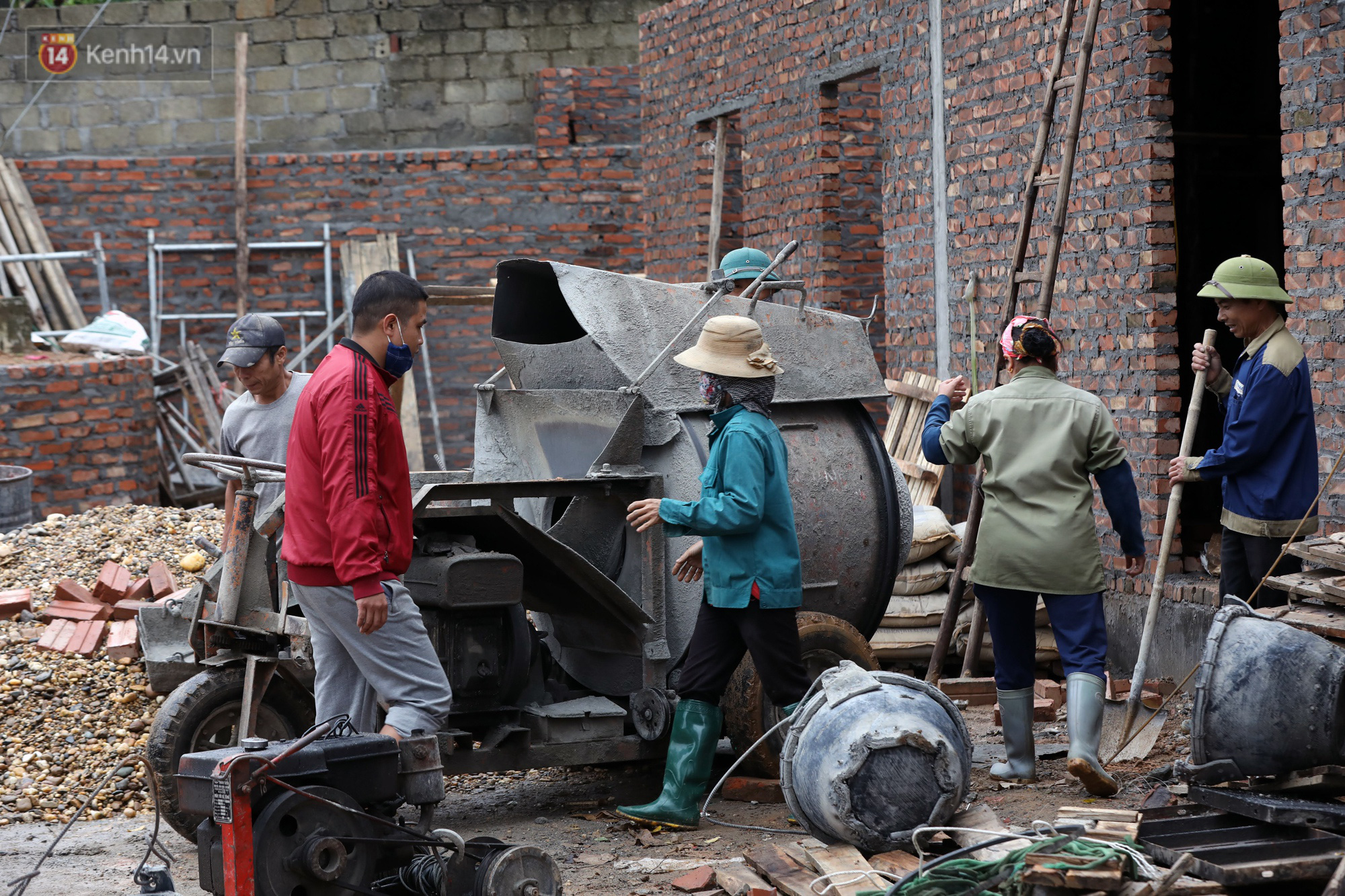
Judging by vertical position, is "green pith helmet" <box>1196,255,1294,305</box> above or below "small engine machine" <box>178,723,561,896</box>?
above

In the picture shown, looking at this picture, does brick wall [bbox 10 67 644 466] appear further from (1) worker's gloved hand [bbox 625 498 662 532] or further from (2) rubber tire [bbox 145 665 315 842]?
(1) worker's gloved hand [bbox 625 498 662 532]

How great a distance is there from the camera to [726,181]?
1250cm

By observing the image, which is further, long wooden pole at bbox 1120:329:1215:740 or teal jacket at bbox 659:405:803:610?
long wooden pole at bbox 1120:329:1215:740

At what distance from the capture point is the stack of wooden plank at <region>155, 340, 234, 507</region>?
48.9ft

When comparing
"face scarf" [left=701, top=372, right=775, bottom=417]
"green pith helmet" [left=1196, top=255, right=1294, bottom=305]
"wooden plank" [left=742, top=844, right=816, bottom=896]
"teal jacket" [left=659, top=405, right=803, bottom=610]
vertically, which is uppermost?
"green pith helmet" [left=1196, top=255, right=1294, bottom=305]

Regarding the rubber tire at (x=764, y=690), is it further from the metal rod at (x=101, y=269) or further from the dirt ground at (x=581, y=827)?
the metal rod at (x=101, y=269)

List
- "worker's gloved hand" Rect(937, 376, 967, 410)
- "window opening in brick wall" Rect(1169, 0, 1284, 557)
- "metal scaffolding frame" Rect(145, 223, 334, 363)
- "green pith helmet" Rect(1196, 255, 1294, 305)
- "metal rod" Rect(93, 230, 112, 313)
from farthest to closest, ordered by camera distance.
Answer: "metal scaffolding frame" Rect(145, 223, 334, 363) < "metal rod" Rect(93, 230, 112, 313) < "window opening in brick wall" Rect(1169, 0, 1284, 557) < "worker's gloved hand" Rect(937, 376, 967, 410) < "green pith helmet" Rect(1196, 255, 1294, 305)

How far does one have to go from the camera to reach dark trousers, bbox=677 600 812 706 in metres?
5.14

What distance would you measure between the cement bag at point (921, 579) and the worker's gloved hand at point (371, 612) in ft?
12.8

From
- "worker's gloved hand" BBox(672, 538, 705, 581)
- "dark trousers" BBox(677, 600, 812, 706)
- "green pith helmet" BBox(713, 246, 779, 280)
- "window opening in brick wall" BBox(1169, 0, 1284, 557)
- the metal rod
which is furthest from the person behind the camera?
the metal rod

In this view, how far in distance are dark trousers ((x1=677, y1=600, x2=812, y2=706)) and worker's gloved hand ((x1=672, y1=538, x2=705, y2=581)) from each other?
207 millimetres

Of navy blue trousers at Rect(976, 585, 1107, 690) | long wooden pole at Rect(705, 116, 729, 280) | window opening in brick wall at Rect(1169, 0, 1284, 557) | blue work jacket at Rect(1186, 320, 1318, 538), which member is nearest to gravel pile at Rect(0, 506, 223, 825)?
navy blue trousers at Rect(976, 585, 1107, 690)

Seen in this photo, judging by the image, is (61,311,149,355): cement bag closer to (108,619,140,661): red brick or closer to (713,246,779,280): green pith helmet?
(108,619,140,661): red brick

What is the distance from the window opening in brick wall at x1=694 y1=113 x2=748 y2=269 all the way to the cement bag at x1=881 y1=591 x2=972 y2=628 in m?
5.13
